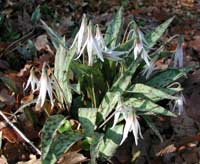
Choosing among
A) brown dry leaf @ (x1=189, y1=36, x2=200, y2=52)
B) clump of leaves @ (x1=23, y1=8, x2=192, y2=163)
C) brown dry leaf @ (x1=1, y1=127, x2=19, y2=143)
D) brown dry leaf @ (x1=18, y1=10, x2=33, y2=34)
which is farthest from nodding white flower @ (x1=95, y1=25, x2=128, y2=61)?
brown dry leaf @ (x1=18, y1=10, x2=33, y2=34)

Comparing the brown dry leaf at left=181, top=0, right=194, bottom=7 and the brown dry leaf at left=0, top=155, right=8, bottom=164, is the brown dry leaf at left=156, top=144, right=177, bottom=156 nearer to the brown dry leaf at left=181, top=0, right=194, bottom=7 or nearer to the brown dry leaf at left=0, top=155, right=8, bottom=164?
the brown dry leaf at left=0, top=155, right=8, bottom=164

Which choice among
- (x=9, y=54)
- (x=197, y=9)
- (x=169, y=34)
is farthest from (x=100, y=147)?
(x=197, y=9)

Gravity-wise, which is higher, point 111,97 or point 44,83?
point 44,83

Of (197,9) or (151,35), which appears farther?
(197,9)

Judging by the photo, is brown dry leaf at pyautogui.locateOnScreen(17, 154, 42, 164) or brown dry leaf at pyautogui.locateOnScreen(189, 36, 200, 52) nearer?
brown dry leaf at pyautogui.locateOnScreen(17, 154, 42, 164)

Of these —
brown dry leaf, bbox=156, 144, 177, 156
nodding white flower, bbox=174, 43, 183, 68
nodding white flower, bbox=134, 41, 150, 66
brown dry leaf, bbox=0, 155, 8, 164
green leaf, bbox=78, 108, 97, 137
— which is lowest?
brown dry leaf, bbox=156, 144, 177, 156

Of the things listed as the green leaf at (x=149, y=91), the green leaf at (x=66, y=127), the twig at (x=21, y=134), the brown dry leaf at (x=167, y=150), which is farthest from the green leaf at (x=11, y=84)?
the brown dry leaf at (x=167, y=150)

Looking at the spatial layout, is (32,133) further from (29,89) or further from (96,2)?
(96,2)
